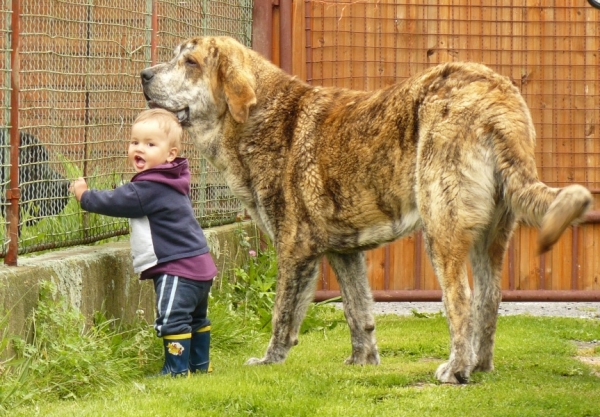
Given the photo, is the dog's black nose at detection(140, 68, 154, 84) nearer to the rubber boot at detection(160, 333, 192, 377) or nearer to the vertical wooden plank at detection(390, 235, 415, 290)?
the rubber boot at detection(160, 333, 192, 377)

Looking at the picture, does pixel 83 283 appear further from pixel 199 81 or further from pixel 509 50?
pixel 509 50

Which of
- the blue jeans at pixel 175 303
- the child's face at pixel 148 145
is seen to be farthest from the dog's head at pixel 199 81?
the blue jeans at pixel 175 303

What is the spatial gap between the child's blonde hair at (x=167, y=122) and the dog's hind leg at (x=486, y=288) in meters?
1.74

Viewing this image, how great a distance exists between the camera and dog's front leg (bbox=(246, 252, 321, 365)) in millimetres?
6219

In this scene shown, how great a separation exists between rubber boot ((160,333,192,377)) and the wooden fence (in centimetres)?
343

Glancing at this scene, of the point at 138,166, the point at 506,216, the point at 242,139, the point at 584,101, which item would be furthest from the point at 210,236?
the point at 584,101

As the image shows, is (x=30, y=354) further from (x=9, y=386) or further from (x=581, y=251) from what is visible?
(x=581, y=251)

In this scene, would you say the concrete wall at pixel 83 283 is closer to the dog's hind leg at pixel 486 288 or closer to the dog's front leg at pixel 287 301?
the dog's front leg at pixel 287 301

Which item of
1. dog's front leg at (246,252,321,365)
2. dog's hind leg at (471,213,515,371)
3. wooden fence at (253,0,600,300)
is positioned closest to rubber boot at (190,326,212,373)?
dog's front leg at (246,252,321,365)

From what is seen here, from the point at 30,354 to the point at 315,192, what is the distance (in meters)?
1.89

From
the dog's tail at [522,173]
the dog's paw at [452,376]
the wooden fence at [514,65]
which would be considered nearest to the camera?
the dog's tail at [522,173]

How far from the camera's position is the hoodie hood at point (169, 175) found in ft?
18.9

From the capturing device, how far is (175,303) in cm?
564

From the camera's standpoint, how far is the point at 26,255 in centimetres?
592
